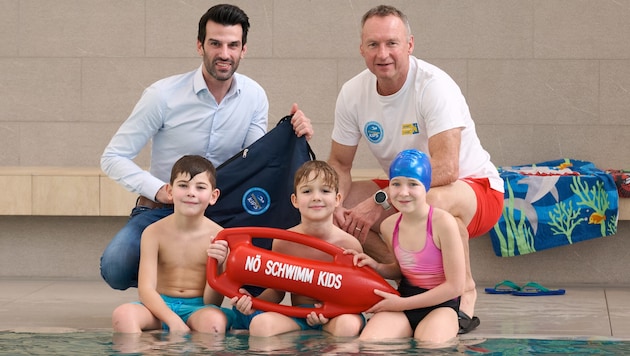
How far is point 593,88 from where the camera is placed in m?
8.46

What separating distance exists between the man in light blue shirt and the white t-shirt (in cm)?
31

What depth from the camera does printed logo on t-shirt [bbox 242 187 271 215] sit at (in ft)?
18.5

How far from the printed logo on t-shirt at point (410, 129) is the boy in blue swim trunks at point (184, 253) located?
42.0 inches

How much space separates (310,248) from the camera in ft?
17.1

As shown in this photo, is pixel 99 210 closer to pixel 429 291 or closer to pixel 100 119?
pixel 100 119

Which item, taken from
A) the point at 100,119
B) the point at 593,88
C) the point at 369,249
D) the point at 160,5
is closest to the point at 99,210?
the point at 100,119

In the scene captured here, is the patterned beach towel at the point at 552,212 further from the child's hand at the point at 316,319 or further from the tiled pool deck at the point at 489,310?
the child's hand at the point at 316,319

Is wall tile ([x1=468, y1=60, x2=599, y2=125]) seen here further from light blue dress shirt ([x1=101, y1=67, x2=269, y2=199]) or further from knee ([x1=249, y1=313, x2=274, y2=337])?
knee ([x1=249, y1=313, x2=274, y2=337])

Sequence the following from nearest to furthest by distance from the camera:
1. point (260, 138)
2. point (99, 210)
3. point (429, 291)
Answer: point (429, 291) → point (260, 138) → point (99, 210)

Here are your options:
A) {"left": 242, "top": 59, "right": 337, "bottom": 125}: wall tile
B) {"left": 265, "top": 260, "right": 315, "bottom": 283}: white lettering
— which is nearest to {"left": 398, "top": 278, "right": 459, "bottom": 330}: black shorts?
{"left": 265, "top": 260, "right": 315, "bottom": 283}: white lettering

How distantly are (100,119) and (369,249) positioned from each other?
3939 mm

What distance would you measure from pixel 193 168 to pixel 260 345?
41.6 inches

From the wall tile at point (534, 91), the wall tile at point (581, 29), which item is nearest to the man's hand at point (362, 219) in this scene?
the wall tile at point (534, 91)

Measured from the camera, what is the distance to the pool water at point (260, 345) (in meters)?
4.40
